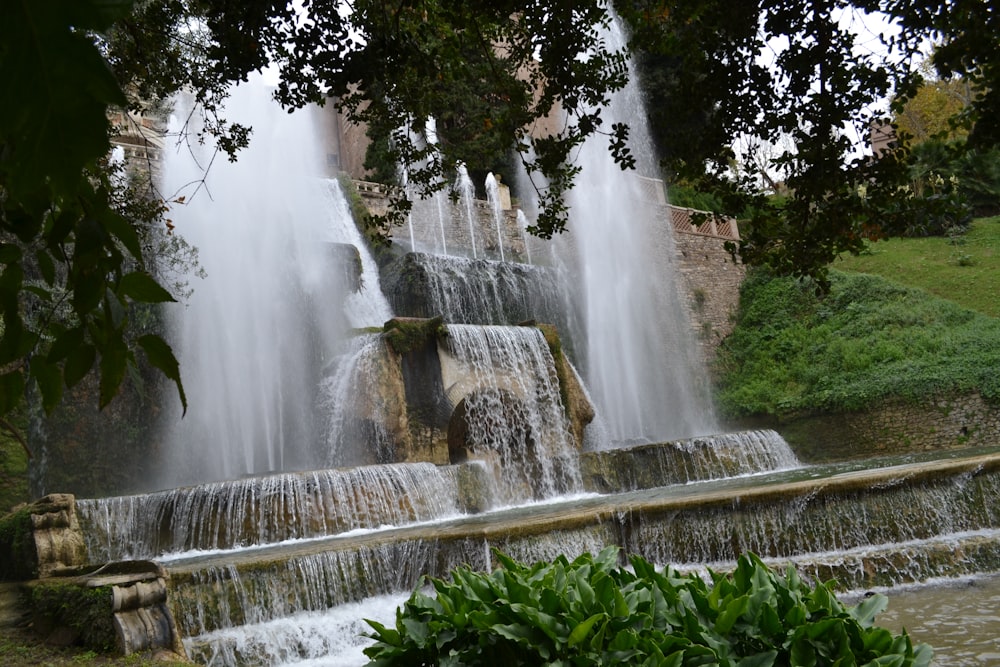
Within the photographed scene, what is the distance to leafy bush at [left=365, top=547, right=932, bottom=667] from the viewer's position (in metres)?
2.27

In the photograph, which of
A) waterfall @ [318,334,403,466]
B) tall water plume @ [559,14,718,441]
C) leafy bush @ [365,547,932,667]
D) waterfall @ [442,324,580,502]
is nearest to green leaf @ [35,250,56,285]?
leafy bush @ [365,547,932,667]

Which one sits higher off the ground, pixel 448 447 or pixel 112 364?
pixel 448 447

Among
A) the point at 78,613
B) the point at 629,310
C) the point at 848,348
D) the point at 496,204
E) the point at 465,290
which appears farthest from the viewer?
the point at 496,204

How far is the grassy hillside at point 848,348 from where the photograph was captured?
17328 mm

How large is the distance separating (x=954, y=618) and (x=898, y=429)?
1265 cm

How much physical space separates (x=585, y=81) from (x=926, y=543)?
5.33m

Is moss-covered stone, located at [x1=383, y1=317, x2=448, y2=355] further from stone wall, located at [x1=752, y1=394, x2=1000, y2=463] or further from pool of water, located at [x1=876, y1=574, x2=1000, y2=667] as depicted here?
pool of water, located at [x1=876, y1=574, x2=1000, y2=667]

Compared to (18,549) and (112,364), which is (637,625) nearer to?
(112,364)

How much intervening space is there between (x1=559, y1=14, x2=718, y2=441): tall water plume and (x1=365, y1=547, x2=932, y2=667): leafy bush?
18160mm

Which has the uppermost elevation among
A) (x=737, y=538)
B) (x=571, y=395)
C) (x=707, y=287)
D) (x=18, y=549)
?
(x=707, y=287)

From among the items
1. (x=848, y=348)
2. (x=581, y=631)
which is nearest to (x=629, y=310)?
(x=848, y=348)

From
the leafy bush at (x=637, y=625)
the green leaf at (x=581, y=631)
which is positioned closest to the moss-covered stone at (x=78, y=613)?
the leafy bush at (x=637, y=625)

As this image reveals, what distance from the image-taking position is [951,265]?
77.1 feet

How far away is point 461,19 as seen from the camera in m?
4.24
